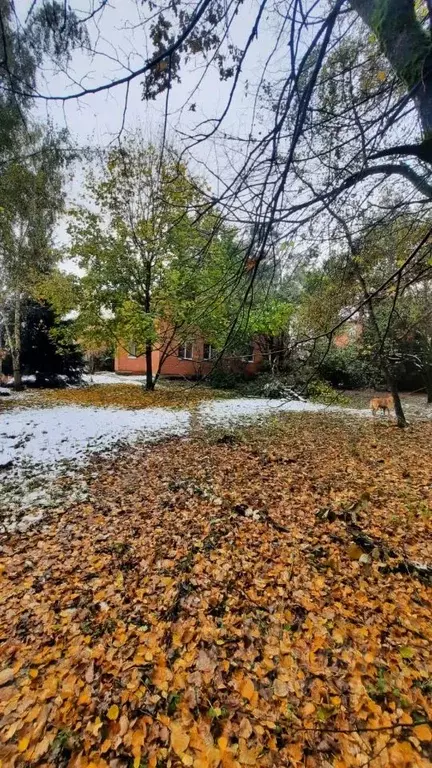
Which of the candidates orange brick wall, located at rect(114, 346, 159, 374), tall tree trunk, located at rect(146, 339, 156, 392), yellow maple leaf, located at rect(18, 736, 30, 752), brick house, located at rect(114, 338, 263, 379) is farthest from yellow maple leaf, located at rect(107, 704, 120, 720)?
orange brick wall, located at rect(114, 346, 159, 374)

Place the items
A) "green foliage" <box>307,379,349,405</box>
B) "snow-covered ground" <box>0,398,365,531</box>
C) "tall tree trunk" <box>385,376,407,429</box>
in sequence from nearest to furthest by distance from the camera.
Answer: "snow-covered ground" <box>0,398,365,531</box>
"green foliage" <box>307,379,349,405</box>
"tall tree trunk" <box>385,376,407,429</box>

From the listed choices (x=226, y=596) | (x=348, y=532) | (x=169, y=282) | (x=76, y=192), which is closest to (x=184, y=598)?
(x=226, y=596)

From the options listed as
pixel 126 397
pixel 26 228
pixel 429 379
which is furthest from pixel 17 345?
pixel 429 379

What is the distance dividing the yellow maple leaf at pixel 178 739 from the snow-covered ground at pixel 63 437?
8.12 feet

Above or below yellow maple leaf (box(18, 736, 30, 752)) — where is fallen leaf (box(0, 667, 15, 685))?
below

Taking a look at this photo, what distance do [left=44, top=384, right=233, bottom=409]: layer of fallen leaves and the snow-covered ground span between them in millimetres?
842

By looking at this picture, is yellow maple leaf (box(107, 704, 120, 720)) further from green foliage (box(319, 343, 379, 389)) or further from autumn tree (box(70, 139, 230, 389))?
green foliage (box(319, 343, 379, 389))

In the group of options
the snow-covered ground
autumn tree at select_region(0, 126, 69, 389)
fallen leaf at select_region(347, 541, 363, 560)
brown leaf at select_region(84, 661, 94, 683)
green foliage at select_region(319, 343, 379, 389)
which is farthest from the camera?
green foliage at select_region(319, 343, 379, 389)

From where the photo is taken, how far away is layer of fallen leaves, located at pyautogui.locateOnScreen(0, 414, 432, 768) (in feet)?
5.35

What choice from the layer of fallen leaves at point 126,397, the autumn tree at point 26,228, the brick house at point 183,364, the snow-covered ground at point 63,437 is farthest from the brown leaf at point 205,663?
the brick house at point 183,364

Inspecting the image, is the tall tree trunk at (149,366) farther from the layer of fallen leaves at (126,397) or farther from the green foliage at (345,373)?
the green foliage at (345,373)

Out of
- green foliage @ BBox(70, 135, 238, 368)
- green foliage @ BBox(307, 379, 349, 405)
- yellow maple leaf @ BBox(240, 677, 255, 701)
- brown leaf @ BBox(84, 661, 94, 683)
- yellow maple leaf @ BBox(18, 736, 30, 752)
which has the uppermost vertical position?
green foliage @ BBox(70, 135, 238, 368)

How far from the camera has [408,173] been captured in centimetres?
252

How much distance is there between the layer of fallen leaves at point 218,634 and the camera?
1.63 metres
